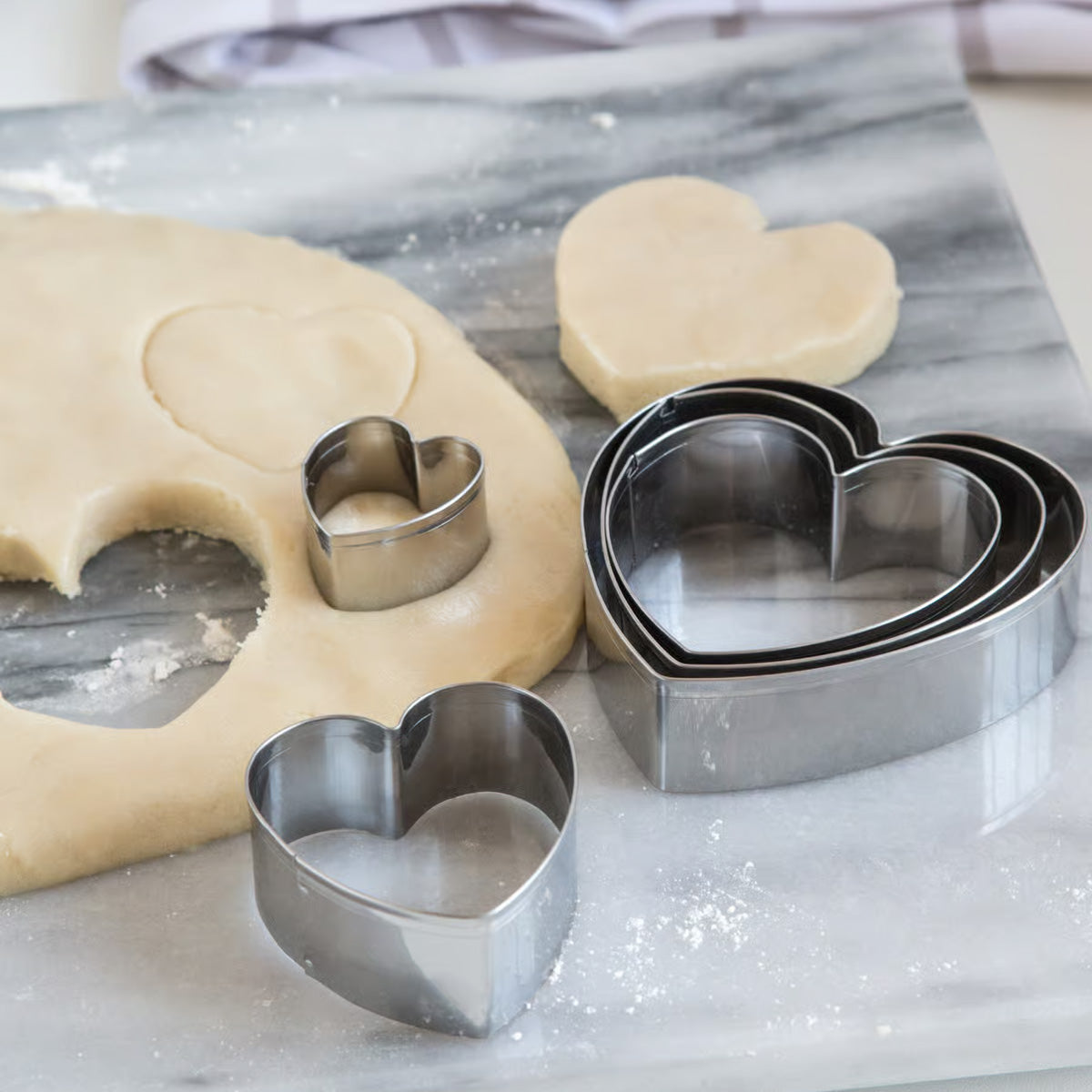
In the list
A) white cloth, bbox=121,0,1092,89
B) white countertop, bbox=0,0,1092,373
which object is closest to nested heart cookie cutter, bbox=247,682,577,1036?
white countertop, bbox=0,0,1092,373

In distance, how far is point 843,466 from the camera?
0.88 meters

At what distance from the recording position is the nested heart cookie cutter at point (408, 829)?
2.13ft

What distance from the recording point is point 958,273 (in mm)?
1098

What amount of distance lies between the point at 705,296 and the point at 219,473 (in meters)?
0.35

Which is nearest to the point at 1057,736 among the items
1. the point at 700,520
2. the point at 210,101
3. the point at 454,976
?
the point at 700,520

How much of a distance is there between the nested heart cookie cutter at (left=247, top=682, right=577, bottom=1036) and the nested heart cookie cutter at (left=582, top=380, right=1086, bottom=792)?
0.07 m

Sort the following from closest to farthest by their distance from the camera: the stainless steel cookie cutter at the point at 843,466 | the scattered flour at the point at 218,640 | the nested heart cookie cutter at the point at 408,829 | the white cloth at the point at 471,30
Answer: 1. the nested heart cookie cutter at the point at 408,829
2. the stainless steel cookie cutter at the point at 843,466
3. the scattered flour at the point at 218,640
4. the white cloth at the point at 471,30

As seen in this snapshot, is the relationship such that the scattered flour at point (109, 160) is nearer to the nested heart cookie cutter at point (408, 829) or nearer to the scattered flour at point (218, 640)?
the scattered flour at point (218, 640)

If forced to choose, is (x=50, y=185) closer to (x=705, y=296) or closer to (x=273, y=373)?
(x=273, y=373)

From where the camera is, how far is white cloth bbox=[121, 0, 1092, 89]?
141 cm

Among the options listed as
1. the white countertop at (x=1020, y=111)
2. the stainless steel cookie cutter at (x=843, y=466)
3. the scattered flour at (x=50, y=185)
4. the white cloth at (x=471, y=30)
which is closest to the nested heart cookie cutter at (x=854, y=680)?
the stainless steel cookie cutter at (x=843, y=466)

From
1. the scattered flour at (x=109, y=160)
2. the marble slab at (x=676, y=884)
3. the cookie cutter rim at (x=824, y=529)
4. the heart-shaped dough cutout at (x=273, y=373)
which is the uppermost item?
the scattered flour at (x=109, y=160)

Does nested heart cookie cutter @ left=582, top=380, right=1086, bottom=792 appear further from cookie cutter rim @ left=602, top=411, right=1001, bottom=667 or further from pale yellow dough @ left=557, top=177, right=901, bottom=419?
pale yellow dough @ left=557, top=177, right=901, bottom=419

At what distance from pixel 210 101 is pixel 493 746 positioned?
0.77 metres
